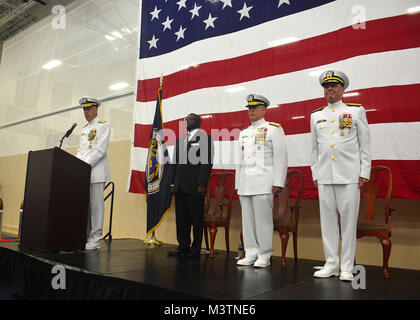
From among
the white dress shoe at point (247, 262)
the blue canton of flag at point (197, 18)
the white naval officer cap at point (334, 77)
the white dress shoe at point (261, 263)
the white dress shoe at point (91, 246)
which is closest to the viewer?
the white naval officer cap at point (334, 77)

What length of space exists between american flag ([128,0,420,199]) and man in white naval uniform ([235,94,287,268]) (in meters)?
0.77

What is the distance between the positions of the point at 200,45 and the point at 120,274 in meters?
3.32

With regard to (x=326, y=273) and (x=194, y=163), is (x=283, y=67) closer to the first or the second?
(x=194, y=163)

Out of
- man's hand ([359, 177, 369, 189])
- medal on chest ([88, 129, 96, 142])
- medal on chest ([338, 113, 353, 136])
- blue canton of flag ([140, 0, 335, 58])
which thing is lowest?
man's hand ([359, 177, 369, 189])

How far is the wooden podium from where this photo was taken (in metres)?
2.94

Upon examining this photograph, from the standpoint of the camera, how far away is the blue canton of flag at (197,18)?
13.3 ft

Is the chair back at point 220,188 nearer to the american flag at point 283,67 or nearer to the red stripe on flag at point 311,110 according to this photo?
the american flag at point 283,67

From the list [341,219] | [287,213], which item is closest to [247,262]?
[287,213]

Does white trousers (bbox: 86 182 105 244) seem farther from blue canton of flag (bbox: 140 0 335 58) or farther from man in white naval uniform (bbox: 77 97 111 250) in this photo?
blue canton of flag (bbox: 140 0 335 58)

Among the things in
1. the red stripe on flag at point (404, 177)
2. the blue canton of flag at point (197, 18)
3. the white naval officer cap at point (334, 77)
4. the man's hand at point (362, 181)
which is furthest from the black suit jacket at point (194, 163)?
the blue canton of flag at point (197, 18)

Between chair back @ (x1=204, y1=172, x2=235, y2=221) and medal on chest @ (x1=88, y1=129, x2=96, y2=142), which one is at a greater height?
medal on chest @ (x1=88, y1=129, x2=96, y2=142)

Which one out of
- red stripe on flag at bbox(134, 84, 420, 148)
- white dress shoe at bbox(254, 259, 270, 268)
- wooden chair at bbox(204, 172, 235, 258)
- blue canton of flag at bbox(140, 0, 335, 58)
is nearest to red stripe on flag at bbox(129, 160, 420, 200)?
red stripe on flag at bbox(134, 84, 420, 148)

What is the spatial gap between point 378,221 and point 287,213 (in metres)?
0.81

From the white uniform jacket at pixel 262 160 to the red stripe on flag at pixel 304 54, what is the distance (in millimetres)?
1135
